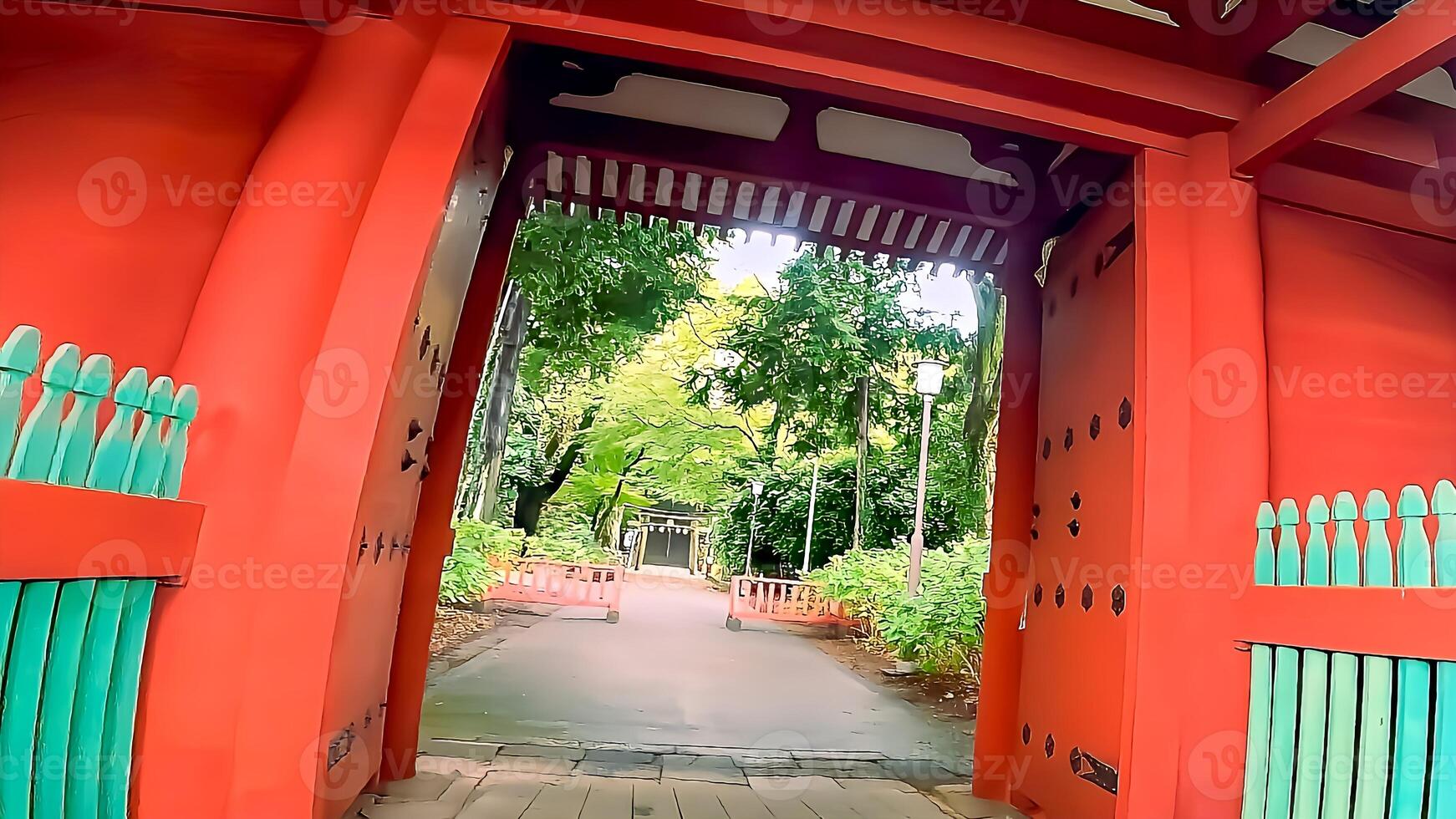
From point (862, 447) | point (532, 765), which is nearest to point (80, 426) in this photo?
point (532, 765)

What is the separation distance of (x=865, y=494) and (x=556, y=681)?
7.33 metres

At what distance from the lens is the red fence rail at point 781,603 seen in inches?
427

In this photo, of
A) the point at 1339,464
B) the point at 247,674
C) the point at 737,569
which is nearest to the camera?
the point at 247,674

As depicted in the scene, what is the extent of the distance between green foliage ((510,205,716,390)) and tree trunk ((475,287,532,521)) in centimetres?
22

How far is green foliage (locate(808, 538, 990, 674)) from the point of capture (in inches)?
276

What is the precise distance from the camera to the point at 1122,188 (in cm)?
268

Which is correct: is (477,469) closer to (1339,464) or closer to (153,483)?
(153,483)

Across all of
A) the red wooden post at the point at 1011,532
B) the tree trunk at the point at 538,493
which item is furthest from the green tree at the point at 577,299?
the red wooden post at the point at 1011,532

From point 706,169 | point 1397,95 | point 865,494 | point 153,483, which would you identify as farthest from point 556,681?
point 865,494

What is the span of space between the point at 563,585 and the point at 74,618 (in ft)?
30.4

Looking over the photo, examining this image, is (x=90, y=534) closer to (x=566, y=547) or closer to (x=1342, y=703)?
(x=1342, y=703)

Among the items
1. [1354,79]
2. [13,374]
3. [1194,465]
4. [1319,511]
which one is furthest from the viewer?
[1194,465]

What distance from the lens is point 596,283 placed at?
8062mm

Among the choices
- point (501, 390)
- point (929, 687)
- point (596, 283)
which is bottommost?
point (929, 687)
